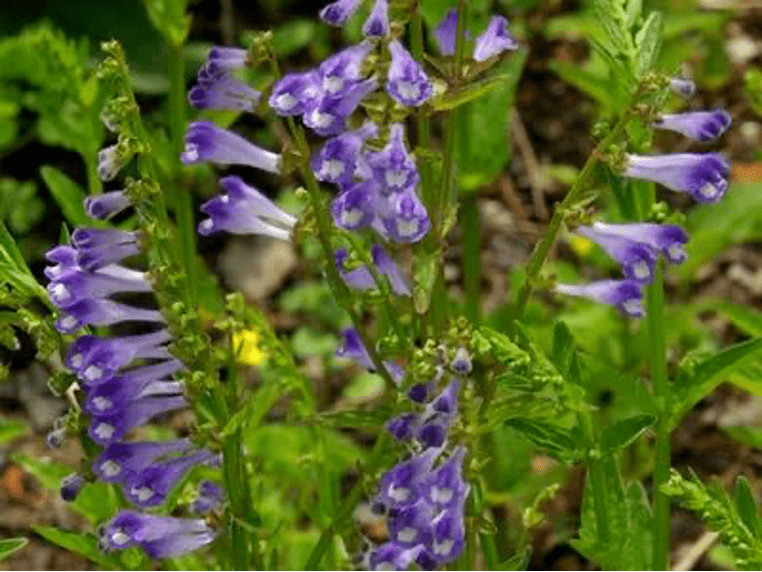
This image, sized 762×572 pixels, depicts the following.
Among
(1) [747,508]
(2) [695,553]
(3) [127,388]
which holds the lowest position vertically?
(2) [695,553]

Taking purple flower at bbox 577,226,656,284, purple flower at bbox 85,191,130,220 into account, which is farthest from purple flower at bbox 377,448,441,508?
purple flower at bbox 85,191,130,220

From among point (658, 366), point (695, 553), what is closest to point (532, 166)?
point (695, 553)

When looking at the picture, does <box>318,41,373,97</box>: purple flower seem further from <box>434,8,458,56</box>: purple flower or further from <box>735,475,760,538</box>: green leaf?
<box>735,475,760,538</box>: green leaf

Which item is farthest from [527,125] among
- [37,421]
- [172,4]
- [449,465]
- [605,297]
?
[449,465]

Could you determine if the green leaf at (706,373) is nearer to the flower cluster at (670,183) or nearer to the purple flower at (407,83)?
the flower cluster at (670,183)

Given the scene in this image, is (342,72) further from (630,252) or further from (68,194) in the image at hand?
(68,194)

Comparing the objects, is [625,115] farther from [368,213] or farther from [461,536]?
Answer: [461,536]

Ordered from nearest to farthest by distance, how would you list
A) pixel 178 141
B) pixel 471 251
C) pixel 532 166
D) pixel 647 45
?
pixel 647 45 < pixel 178 141 < pixel 471 251 < pixel 532 166

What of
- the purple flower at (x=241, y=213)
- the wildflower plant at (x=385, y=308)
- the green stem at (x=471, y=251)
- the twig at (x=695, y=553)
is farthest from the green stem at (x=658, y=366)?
the twig at (x=695, y=553)
